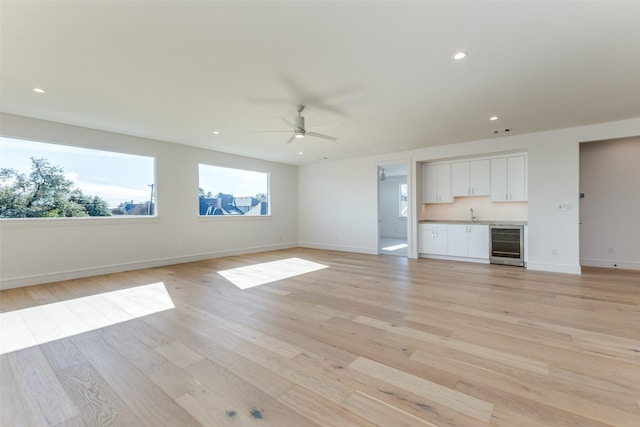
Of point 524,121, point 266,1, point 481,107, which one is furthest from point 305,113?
point 524,121

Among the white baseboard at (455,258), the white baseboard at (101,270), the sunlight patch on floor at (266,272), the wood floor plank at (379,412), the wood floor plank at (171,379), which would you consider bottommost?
the wood floor plank at (379,412)

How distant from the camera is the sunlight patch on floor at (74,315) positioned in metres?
2.55

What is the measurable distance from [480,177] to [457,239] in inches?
59.5

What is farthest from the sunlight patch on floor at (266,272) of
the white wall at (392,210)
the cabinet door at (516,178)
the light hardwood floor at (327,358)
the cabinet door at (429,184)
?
the white wall at (392,210)

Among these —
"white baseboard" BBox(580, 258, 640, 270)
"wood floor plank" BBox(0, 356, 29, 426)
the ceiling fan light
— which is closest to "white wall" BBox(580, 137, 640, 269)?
"white baseboard" BBox(580, 258, 640, 270)

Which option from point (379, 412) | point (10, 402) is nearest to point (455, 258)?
point (379, 412)

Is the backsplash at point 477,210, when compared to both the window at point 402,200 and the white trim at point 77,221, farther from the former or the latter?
the white trim at point 77,221

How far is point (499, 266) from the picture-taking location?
5613 millimetres

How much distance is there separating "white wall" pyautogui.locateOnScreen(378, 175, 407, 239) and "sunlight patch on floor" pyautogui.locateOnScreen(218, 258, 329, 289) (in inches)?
239

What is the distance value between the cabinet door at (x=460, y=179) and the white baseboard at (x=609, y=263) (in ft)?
8.55

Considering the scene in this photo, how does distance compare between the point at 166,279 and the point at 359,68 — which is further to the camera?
the point at 166,279

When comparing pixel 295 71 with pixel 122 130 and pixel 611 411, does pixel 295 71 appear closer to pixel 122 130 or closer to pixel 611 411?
pixel 611 411

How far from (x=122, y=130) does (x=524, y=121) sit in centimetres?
714

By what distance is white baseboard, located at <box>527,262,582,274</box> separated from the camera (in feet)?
16.2
